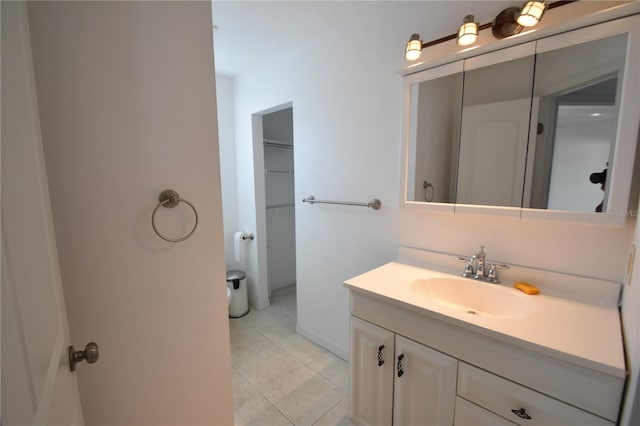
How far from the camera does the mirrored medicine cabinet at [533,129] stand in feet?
3.23

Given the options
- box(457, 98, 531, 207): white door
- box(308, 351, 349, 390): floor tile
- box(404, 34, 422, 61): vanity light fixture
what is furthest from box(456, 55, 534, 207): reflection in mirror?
box(308, 351, 349, 390): floor tile

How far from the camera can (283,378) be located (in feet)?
6.14

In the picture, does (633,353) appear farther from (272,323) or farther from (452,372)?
(272,323)

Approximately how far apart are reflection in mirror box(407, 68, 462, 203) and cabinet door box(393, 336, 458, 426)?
0.76 m

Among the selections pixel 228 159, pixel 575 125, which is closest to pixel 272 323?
pixel 228 159

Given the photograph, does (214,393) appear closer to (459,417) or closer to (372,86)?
(459,417)

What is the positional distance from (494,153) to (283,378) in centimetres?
187

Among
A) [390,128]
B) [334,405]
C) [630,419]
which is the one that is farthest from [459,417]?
[390,128]

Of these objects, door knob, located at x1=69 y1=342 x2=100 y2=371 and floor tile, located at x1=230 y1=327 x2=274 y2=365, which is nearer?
door knob, located at x1=69 y1=342 x2=100 y2=371

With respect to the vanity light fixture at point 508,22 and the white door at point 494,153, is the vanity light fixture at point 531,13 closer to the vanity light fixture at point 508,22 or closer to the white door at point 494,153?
the vanity light fixture at point 508,22

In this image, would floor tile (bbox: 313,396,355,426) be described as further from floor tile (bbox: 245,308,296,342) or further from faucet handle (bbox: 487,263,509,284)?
faucet handle (bbox: 487,263,509,284)

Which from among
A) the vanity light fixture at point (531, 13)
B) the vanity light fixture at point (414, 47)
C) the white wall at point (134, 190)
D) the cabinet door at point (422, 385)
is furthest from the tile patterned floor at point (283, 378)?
the vanity light fixture at point (531, 13)

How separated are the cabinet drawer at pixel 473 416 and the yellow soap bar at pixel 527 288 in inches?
20.5

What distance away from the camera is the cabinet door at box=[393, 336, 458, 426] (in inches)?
41.8
